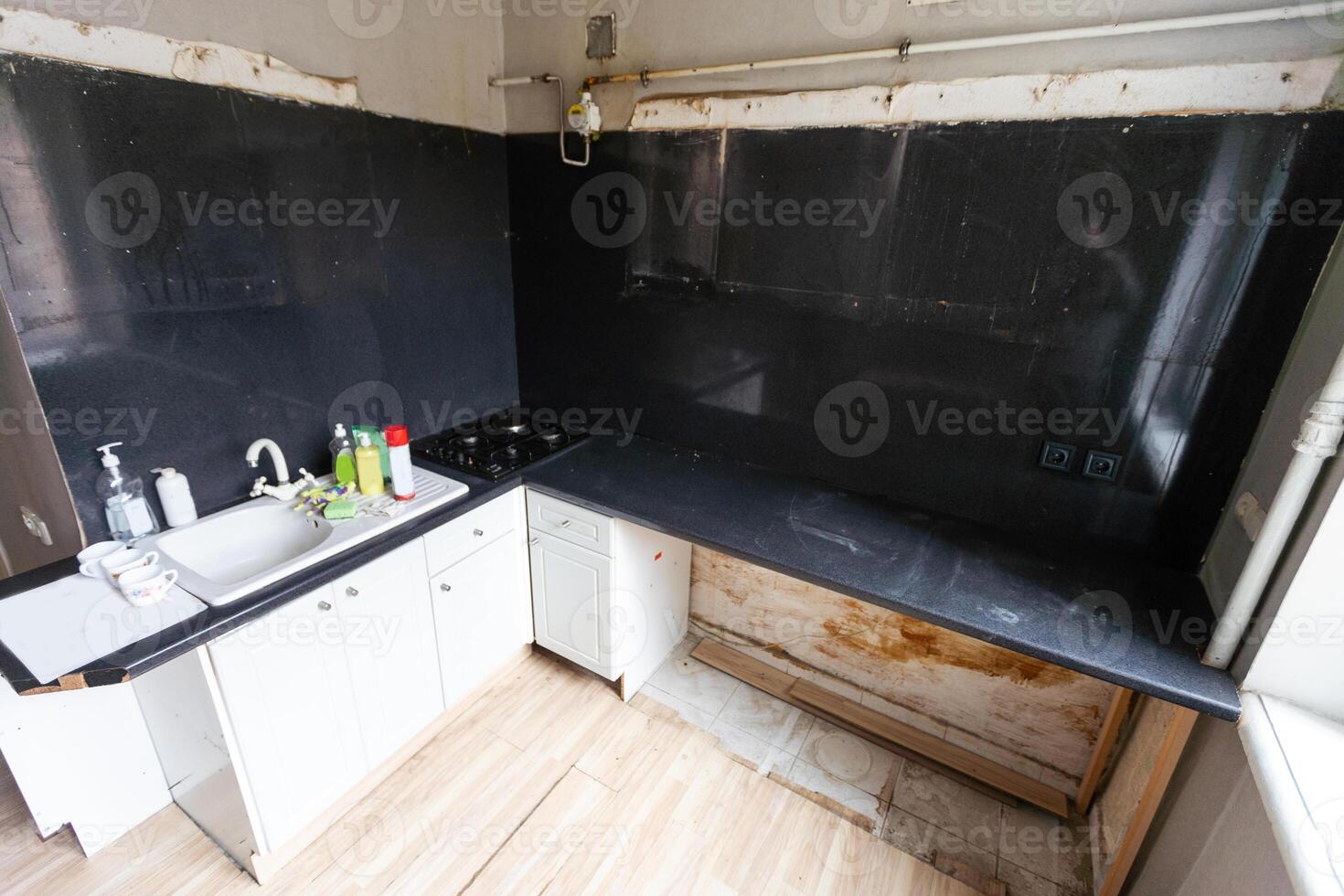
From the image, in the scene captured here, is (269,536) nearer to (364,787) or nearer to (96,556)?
(96,556)

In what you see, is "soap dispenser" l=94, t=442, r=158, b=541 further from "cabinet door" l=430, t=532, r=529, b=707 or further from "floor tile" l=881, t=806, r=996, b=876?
"floor tile" l=881, t=806, r=996, b=876

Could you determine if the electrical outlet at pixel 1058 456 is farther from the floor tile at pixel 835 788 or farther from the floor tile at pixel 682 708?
the floor tile at pixel 682 708

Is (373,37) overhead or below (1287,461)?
A: overhead

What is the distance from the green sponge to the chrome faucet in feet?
0.58

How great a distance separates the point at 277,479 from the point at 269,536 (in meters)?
0.17

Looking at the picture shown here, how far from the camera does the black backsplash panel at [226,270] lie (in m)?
1.24

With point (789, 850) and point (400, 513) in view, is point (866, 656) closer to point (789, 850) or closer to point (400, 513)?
point (789, 850)

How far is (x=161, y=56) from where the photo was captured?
1.33 m

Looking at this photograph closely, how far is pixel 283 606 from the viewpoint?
52.2 inches

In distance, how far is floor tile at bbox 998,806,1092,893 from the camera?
154cm

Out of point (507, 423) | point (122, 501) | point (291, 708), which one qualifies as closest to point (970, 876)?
point (291, 708)

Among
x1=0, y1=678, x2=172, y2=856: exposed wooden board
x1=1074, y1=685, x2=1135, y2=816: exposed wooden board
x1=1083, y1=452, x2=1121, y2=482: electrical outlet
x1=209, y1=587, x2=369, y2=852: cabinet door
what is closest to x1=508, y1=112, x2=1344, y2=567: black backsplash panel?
x1=1083, y1=452, x2=1121, y2=482: electrical outlet

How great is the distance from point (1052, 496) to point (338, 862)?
2.17 m

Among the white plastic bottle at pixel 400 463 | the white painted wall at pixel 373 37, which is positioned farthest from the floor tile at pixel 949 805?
the white painted wall at pixel 373 37
